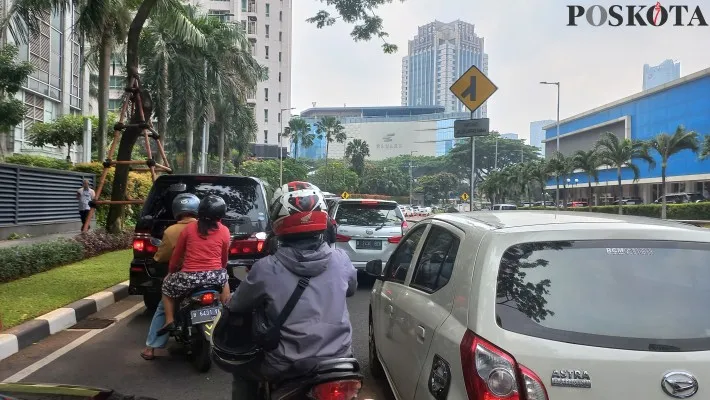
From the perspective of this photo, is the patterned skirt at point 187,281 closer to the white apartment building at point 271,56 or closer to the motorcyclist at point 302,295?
the motorcyclist at point 302,295

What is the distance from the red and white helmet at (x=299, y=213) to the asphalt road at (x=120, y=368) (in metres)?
2.35

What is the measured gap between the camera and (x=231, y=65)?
34.4m

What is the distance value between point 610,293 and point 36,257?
1007 centimetres

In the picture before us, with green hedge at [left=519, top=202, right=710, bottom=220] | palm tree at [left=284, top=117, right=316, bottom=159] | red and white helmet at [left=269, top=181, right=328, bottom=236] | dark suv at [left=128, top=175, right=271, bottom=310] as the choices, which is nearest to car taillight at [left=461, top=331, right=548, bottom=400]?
red and white helmet at [left=269, top=181, right=328, bottom=236]

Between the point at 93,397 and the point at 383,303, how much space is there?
230 cm

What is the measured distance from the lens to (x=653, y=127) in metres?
55.4

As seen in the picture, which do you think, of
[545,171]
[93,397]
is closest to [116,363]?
[93,397]

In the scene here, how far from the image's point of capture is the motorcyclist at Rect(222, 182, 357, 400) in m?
2.59

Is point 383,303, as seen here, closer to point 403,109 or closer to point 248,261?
point 248,261

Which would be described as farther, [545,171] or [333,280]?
[545,171]

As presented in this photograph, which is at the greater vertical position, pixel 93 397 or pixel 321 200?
pixel 321 200

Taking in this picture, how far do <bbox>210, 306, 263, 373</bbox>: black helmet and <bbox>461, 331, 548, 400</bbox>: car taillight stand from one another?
989 mm

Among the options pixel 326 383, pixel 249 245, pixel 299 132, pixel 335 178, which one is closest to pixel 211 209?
pixel 249 245

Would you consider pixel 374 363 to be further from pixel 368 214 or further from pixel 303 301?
pixel 368 214
